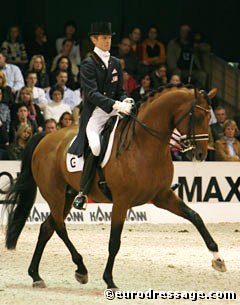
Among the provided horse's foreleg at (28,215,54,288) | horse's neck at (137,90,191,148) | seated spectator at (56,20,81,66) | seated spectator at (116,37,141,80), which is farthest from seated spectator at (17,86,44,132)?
horse's neck at (137,90,191,148)

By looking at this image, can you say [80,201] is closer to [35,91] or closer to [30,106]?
[30,106]

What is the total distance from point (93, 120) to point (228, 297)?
196 centimetres

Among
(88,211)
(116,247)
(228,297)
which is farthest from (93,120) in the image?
(88,211)

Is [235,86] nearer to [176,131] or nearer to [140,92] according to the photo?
[140,92]

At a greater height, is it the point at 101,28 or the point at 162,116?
the point at 101,28

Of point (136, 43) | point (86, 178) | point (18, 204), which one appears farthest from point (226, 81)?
point (86, 178)

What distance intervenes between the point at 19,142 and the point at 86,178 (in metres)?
5.02

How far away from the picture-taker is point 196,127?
23.9 feet

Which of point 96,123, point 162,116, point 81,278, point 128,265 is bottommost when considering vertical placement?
point 128,265

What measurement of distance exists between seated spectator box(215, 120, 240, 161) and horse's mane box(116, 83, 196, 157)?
627cm

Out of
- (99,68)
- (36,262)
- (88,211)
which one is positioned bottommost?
(88,211)

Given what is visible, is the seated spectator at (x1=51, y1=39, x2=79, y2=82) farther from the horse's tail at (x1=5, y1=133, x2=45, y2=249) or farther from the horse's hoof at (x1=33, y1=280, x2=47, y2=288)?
the horse's hoof at (x1=33, y1=280, x2=47, y2=288)

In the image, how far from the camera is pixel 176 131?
7590 millimetres

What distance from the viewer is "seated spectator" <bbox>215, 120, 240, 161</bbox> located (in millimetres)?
13750
